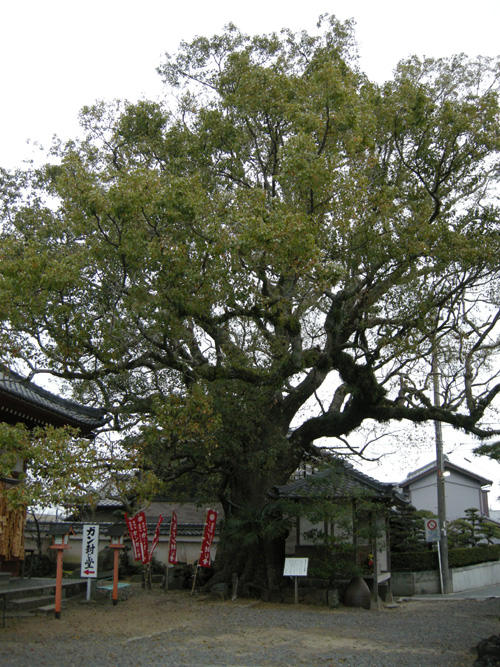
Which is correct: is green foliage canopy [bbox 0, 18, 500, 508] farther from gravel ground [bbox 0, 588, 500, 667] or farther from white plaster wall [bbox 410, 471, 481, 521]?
white plaster wall [bbox 410, 471, 481, 521]

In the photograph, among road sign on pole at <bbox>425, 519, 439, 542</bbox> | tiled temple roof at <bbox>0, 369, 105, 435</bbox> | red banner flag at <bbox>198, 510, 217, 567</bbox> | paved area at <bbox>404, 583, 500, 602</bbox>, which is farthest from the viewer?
road sign on pole at <bbox>425, 519, 439, 542</bbox>

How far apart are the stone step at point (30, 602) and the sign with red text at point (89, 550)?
91cm

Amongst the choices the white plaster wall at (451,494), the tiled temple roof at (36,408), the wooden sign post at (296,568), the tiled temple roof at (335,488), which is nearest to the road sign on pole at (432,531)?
the tiled temple roof at (335,488)

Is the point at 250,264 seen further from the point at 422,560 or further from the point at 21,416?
the point at 422,560

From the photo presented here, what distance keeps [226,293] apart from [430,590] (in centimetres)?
1422

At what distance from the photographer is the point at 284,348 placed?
1463 centimetres

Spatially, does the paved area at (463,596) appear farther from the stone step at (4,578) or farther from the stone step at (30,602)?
the stone step at (4,578)

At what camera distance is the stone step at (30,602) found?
1223cm

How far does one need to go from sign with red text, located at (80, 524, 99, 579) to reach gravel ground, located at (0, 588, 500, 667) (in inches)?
28.8

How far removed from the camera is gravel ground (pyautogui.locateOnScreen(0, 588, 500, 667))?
Result: 8.41 metres

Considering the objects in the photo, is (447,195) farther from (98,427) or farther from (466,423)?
(98,427)

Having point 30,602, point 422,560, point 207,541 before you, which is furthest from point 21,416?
point 422,560

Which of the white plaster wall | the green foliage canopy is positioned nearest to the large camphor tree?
the green foliage canopy

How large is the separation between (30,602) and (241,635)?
194 inches
